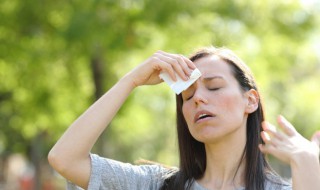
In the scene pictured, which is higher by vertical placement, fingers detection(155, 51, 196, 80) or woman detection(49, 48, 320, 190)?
fingers detection(155, 51, 196, 80)

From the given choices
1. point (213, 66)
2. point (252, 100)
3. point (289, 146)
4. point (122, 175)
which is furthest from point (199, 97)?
point (289, 146)

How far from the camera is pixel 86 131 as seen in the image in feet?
10.3

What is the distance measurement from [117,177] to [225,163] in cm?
49

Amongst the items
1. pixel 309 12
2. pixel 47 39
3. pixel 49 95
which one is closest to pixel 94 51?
pixel 47 39

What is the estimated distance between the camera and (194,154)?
11.2 feet

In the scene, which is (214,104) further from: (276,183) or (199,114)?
(276,183)

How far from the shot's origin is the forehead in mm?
3281

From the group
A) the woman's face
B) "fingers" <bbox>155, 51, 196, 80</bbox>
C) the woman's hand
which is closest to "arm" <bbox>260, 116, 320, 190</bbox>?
the woman's hand

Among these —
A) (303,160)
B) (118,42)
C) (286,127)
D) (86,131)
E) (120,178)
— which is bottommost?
(118,42)

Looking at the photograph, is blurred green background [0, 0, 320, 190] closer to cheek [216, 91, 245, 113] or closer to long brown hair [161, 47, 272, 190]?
long brown hair [161, 47, 272, 190]

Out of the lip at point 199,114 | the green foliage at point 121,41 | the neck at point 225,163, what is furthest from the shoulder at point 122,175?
the green foliage at point 121,41

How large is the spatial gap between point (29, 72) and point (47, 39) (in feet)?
3.29

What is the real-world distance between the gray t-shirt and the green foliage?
830 centimetres

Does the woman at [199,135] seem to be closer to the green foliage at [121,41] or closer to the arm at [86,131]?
the arm at [86,131]
